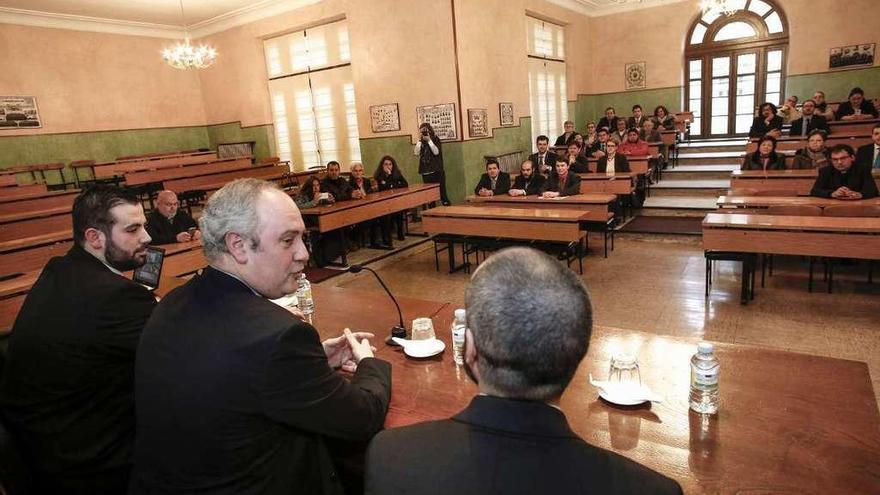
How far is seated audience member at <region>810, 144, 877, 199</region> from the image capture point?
5004 millimetres

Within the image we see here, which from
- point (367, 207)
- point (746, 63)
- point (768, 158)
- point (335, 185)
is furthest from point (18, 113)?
point (746, 63)

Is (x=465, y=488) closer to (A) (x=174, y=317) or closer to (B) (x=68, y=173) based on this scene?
(A) (x=174, y=317)

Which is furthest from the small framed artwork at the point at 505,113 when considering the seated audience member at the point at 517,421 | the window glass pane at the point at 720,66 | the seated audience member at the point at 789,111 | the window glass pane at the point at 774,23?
the seated audience member at the point at 517,421

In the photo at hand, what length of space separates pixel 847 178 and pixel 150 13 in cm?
1131

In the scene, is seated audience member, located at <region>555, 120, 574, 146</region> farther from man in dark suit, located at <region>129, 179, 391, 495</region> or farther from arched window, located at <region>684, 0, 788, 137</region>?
man in dark suit, located at <region>129, 179, 391, 495</region>

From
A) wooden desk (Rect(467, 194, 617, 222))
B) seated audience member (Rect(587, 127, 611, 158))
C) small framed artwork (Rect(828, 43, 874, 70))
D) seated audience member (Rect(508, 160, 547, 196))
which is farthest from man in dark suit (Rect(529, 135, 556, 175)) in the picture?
small framed artwork (Rect(828, 43, 874, 70))

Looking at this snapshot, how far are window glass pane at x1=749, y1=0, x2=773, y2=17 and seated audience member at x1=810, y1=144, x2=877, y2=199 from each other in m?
7.72

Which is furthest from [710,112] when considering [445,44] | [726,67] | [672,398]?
[672,398]

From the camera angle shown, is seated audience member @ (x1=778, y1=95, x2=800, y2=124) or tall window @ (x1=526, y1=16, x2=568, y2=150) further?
tall window @ (x1=526, y1=16, x2=568, y2=150)

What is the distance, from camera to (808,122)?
28.6 ft

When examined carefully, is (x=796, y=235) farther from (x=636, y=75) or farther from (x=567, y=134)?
(x=636, y=75)

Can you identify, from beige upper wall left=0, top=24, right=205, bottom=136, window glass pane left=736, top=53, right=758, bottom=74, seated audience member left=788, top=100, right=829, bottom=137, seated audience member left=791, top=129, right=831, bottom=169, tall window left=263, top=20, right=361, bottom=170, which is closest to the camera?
seated audience member left=791, top=129, right=831, bottom=169

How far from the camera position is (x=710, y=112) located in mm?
12312

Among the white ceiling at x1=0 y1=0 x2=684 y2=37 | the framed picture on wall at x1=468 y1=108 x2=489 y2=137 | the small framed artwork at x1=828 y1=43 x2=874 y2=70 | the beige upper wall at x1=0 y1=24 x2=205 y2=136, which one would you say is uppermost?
the white ceiling at x1=0 y1=0 x2=684 y2=37
